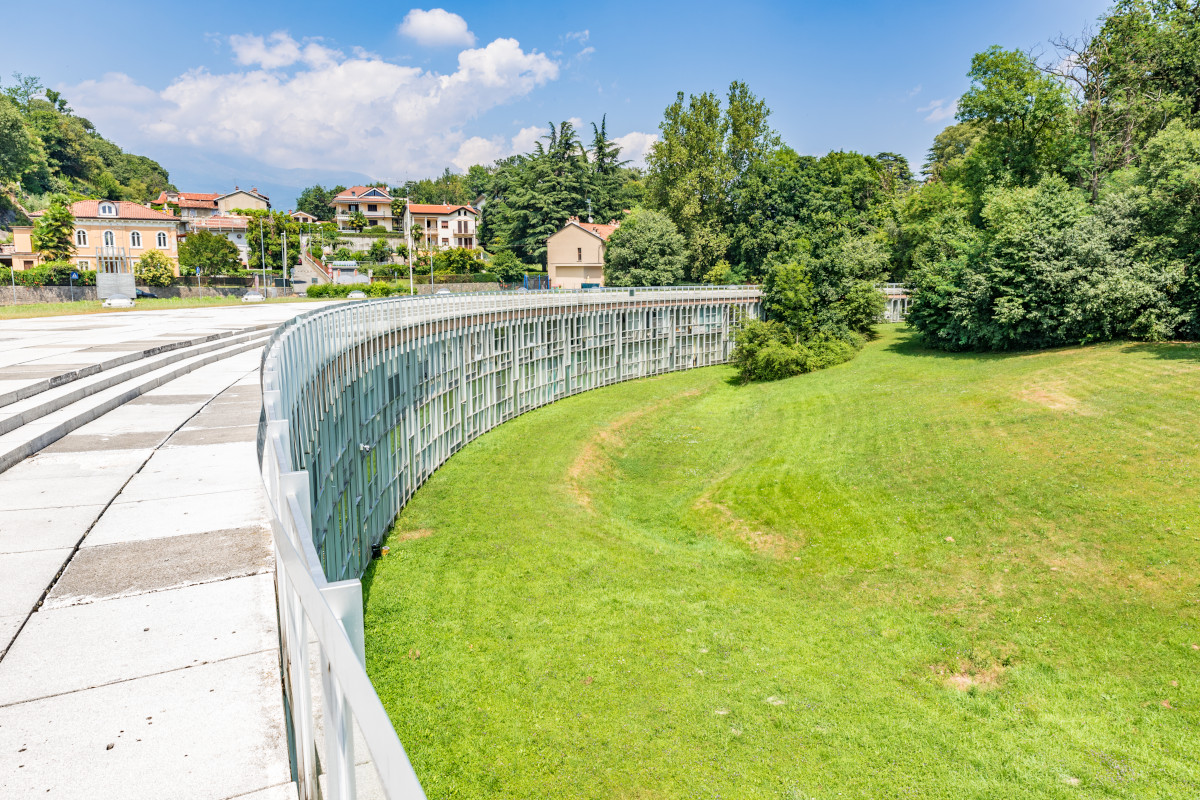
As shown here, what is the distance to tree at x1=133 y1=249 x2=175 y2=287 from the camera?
60.4 metres

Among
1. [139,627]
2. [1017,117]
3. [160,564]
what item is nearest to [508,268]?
[1017,117]

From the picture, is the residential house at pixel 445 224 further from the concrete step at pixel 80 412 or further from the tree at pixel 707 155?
the concrete step at pixel 80 412

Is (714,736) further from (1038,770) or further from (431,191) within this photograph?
(431,191)

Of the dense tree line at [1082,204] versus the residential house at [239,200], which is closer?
the dense tree line at [1082,204]

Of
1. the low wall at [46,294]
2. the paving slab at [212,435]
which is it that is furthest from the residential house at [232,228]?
the paving slab at [212,435]

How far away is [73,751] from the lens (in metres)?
3.30

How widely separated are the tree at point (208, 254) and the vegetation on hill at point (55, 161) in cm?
1055

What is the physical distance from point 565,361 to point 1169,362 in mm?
23939

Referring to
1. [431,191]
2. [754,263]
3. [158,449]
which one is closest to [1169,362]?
[158,449]

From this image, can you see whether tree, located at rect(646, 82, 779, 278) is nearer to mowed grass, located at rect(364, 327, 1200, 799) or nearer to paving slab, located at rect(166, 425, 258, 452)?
mowed grass, located at rect(364, 327, 1200, 799)

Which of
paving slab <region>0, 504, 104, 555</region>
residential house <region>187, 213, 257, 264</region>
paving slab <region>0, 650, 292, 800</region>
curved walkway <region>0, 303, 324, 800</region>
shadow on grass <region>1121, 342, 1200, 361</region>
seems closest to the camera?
paving slab <region>0, 650, 292, 800</region>

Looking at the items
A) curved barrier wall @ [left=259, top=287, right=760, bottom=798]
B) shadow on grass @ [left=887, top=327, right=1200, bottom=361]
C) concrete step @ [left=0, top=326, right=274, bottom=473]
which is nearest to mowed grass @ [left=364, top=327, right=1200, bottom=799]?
shadow on grass @ [left=887, top=327, right=1200, bottom=361]

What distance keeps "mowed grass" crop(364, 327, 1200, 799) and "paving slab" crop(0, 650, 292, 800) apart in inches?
276

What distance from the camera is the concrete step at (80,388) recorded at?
359 inches
